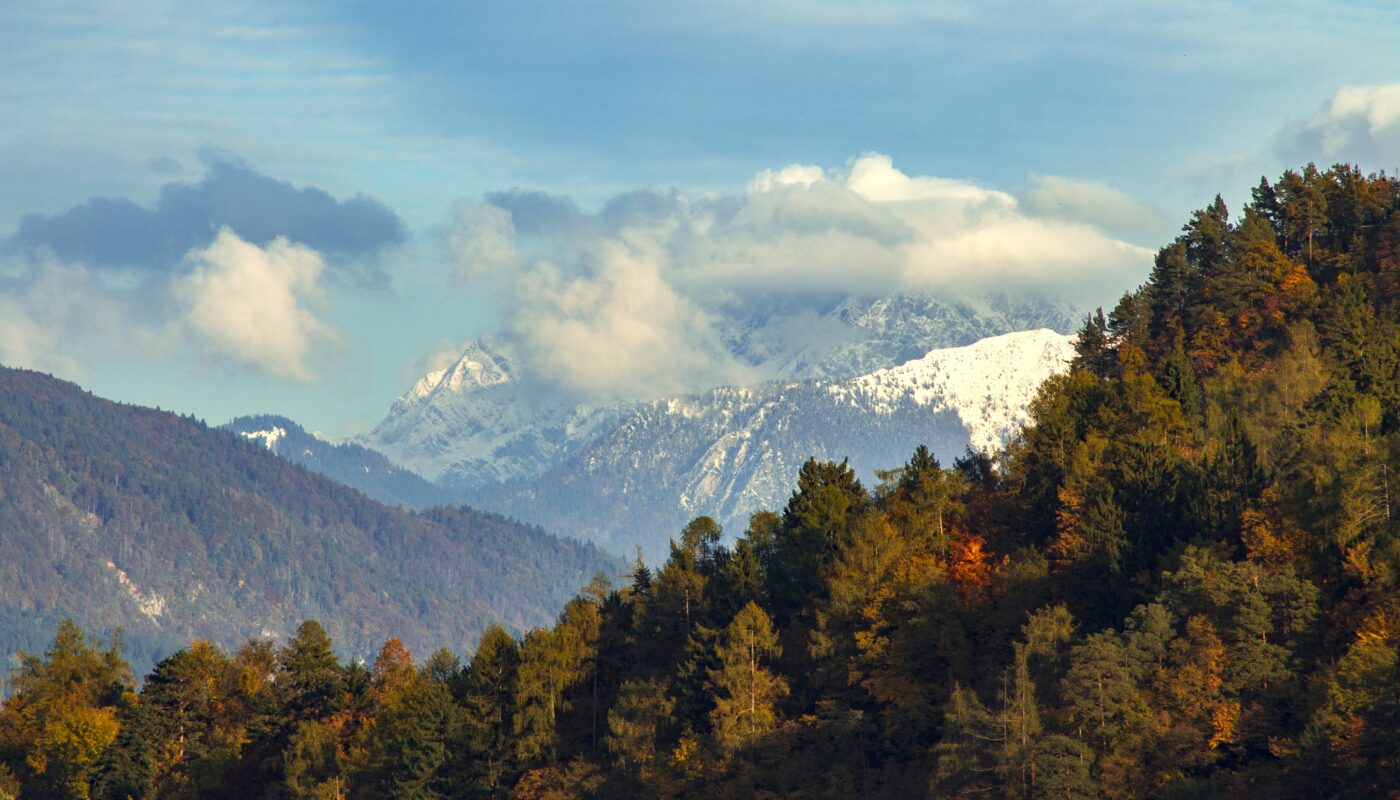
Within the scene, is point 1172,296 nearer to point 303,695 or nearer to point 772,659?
point 772,659

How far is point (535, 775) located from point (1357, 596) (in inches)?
2549

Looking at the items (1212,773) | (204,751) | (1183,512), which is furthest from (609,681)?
(1212,773)

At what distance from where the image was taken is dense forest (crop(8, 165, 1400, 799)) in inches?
4594

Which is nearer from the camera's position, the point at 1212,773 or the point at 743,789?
the point at 1212,773

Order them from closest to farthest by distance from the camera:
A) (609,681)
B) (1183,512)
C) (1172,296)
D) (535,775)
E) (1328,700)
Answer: (1328,700) < (1183,512) < (535,775) < (609,681) < (1172,296)

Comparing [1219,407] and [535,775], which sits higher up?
[1219,407]

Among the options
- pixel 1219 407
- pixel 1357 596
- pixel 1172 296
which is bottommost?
pixel 1357 596

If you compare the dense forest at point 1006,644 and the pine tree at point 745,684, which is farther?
the pine tree at point 745,684

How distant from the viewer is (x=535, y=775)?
150m

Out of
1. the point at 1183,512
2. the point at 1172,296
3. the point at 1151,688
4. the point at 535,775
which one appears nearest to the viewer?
the point at 1151,688

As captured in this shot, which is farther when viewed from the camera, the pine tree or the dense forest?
the pine tree

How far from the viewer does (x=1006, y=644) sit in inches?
5399

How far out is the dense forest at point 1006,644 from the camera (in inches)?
4594

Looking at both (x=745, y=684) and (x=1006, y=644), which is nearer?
(x=1006, y=644)
